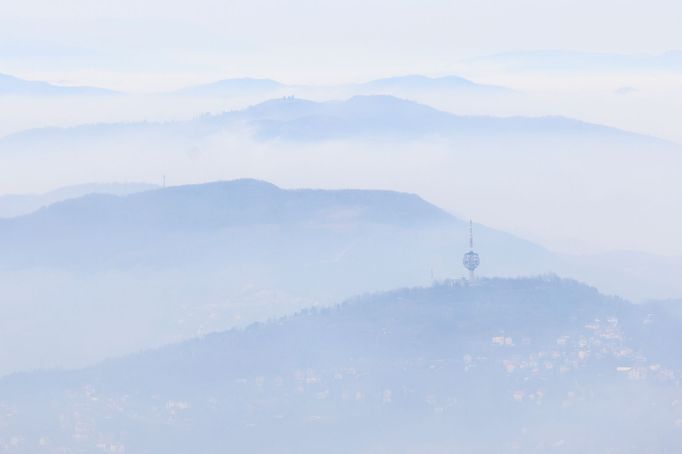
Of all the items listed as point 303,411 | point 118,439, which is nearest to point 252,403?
point 303,411

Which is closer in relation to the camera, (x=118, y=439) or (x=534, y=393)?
(x=118, y=439)

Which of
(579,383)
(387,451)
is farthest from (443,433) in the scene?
(579,383)

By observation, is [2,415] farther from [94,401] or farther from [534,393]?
[534,393]

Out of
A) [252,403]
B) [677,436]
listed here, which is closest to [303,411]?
[252,403]

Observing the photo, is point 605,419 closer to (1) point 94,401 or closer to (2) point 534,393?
(2) point 534,393

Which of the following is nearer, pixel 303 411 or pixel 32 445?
pixel 32 445

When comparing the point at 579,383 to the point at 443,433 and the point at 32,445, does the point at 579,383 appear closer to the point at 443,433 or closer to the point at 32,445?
the point at 443,433

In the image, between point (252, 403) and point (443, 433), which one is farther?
point (252, 403)
